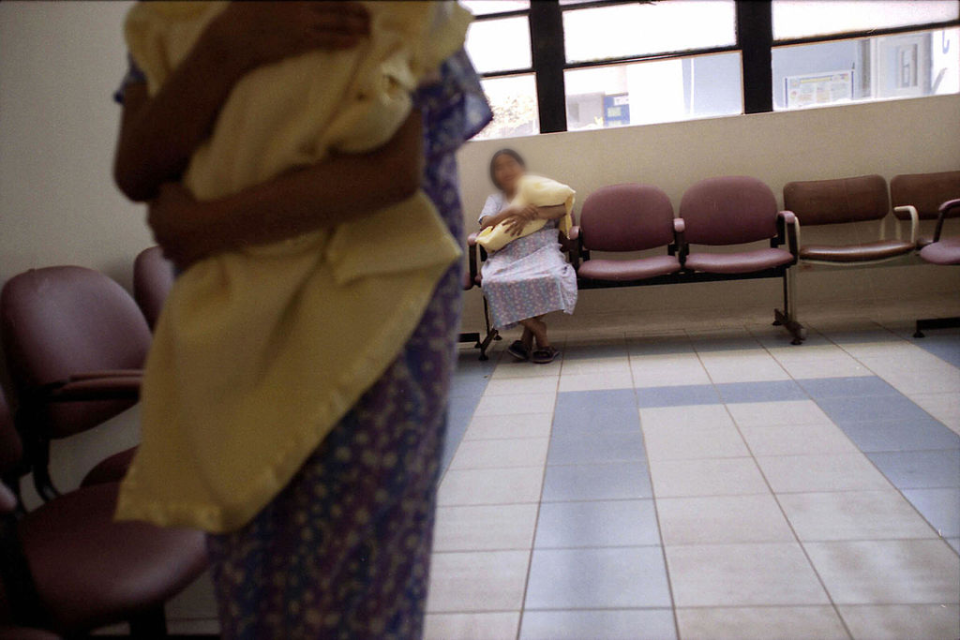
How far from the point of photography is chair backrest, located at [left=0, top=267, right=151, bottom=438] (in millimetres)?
1563

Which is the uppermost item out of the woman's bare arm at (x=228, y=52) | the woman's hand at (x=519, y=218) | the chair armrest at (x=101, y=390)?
the woman's bare arm at (x=228, y=52)

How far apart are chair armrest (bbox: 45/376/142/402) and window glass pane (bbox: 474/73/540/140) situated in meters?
3.53

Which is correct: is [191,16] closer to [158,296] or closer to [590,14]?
[158,296]

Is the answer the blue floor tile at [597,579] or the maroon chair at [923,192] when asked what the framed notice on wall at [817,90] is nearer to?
the maroon chair at [923,192]

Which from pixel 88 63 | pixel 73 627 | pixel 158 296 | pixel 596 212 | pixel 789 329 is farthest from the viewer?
pixel 596 212

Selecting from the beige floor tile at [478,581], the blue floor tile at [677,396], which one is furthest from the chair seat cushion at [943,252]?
the beige floor tile at [478,581]

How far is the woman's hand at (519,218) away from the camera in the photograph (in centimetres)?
412

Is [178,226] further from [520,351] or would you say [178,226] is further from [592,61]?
[592,61]

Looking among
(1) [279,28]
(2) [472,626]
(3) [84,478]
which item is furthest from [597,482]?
(1) [279,28]

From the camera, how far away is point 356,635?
82 cm

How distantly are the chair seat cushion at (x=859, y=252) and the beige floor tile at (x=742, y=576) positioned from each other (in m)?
2.36

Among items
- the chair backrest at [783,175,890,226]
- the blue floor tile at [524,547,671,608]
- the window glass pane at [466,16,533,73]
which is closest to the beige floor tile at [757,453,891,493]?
the blue floor tile at [524,547,671,608]

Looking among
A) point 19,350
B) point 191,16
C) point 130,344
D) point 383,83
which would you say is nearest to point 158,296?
point 130,344

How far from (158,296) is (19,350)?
0.31 metres
